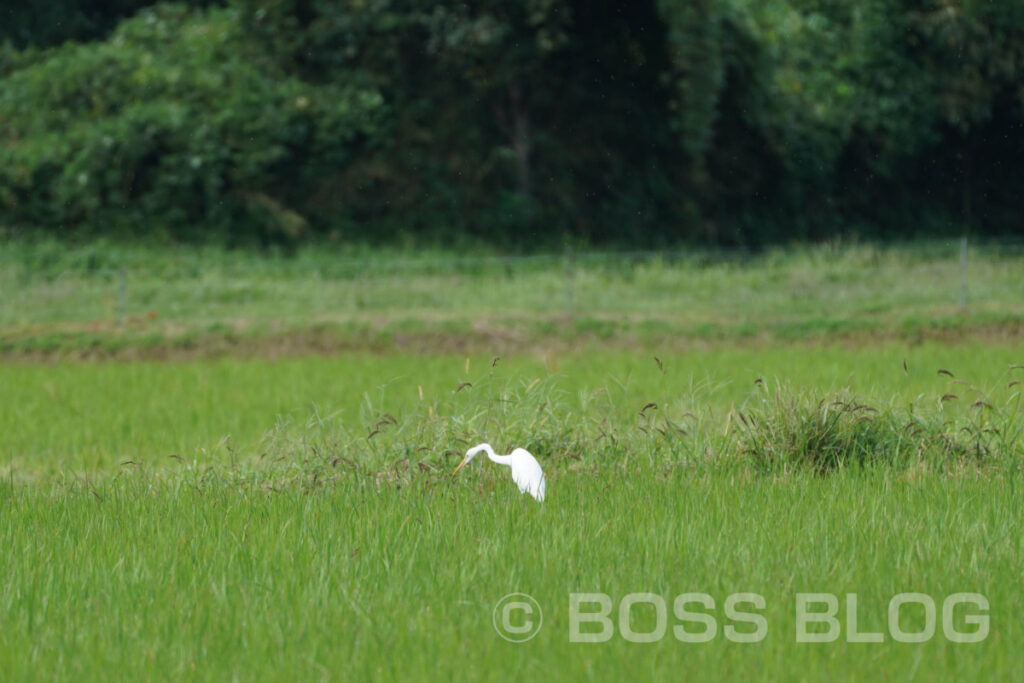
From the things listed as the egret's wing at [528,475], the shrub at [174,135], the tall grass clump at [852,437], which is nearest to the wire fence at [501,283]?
the shrub at [174,135]

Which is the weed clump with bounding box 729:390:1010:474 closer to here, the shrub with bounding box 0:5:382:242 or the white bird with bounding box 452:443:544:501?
the white bird with bounding box 452:443:544:501

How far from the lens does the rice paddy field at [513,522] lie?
387 centimetres

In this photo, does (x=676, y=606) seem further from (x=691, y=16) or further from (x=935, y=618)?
(x=691, y=16)

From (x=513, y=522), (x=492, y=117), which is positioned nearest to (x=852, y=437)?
(x=513, y=522)

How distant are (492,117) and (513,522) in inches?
615

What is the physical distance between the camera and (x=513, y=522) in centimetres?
536

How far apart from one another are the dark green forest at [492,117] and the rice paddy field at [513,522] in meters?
6.23

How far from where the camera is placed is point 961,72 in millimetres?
22047

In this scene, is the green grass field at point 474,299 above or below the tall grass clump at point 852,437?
below

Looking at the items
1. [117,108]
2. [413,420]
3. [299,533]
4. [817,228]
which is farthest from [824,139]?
[299,533]

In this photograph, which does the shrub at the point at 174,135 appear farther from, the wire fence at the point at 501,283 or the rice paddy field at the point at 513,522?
the rice paddy field at the point at 513,522

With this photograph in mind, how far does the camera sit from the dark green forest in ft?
63.0

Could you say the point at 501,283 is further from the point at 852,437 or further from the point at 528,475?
the point at 528,475

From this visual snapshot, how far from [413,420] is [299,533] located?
289 cm
